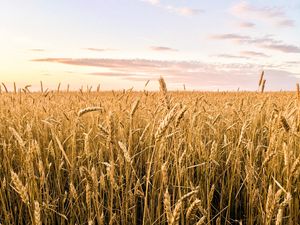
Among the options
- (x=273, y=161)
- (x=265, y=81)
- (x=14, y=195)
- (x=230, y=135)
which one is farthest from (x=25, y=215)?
(x=265, y=81)

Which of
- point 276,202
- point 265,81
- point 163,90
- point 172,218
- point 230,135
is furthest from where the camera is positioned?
point 265,81

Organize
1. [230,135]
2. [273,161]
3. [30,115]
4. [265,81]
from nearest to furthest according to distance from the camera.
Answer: [273,161] < [230,135] < [265,81] < [30,115]

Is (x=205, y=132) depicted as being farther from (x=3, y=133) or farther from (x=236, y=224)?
(x=3, y=133)

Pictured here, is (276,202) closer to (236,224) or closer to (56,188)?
(236,224)

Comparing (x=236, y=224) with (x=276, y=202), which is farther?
(x=236, y=224)

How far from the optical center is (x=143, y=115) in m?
3.76

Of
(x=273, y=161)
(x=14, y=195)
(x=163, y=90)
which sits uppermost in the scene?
(x=163, y=90)

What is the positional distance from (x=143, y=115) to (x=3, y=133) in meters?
1.34

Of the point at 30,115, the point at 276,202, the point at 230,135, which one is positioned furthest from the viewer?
the point at 30,115

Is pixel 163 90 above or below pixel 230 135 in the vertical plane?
above

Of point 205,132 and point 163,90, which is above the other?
point 163,90

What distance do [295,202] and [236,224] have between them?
0.44 metres

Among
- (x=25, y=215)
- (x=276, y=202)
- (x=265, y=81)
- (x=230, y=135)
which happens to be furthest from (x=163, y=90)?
(x=265, y=81)

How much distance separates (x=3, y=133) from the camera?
10.5 feet
